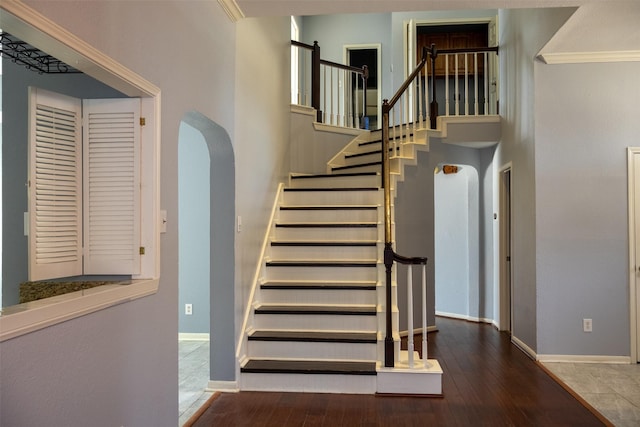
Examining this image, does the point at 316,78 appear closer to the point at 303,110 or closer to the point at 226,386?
the point at 303,110

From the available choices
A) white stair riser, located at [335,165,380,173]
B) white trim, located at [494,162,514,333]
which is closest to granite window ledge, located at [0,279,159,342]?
white stair riser, located at [335,165,380,173]

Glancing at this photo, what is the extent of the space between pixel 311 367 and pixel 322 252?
4.16 ft

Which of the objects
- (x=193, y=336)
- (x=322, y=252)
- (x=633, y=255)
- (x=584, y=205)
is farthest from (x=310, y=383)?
(x=633, y=255)

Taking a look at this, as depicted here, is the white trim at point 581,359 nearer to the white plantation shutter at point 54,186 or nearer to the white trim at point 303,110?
the white trim at point 303,110

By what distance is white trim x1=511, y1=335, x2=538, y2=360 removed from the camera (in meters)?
4.39

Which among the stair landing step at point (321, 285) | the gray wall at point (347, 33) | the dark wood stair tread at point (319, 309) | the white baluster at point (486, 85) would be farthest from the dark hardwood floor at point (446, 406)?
the gray wall at point (347, 33)

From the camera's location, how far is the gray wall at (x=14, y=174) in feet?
7.62

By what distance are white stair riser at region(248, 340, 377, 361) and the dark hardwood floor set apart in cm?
33

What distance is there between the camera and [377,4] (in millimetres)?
3092

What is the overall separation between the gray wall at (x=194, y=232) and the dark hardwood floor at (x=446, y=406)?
Result: 1.82 metres

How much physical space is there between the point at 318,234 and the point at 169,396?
252cm

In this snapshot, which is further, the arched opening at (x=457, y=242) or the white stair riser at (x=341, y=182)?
the arched opening at (x=457, y=242)

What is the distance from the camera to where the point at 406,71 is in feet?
25.0

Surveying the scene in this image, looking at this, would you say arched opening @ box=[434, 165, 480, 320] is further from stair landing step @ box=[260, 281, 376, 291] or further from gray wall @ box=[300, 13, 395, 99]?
stair landing step @ box=[260, 281, 376, 291]
